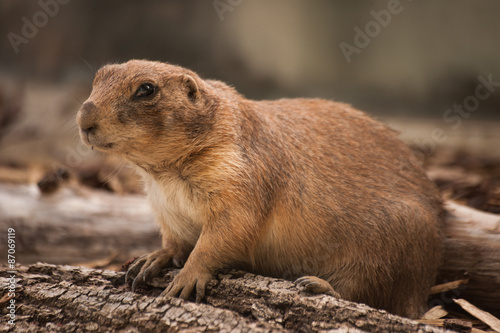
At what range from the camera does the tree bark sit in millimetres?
3014

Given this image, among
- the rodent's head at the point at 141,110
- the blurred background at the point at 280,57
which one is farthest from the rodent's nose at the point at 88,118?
the blurred background at the point at 280,57

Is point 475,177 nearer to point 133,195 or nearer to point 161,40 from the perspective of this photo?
point 133,195

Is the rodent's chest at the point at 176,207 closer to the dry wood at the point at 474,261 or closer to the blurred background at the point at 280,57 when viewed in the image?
the dry wood at the point at 474,261

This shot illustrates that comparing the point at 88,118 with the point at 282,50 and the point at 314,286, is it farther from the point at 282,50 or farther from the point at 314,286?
the point at 282,50

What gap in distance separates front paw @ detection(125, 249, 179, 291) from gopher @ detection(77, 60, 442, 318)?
0.01 meters

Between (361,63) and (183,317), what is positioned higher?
(361,63)

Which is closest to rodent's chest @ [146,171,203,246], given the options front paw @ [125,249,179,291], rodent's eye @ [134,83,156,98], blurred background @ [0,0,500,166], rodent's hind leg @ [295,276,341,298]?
front paw @ [125,249,179,291]

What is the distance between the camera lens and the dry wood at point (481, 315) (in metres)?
3.84

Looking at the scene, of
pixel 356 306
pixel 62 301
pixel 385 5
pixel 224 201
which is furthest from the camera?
pixel 385 5

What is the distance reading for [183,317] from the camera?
122 inches

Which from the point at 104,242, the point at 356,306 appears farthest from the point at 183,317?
the point at 104,242

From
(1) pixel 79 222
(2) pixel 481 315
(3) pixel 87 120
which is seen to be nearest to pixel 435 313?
(2) pixel 481 315

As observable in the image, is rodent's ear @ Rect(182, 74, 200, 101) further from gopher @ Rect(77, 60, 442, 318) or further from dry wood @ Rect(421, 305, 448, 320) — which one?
dry wood @ Rect(421, 305, 448, 320)

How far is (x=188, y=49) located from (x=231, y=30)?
815 millimetres
